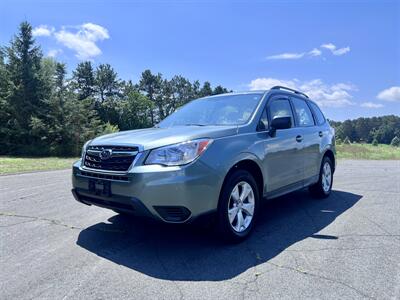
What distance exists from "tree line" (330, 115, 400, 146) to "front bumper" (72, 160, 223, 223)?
52384mm

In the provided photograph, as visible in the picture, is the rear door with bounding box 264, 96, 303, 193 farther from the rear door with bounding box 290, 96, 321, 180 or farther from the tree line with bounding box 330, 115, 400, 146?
the tree line with bounding box 330, 115, 400, 146

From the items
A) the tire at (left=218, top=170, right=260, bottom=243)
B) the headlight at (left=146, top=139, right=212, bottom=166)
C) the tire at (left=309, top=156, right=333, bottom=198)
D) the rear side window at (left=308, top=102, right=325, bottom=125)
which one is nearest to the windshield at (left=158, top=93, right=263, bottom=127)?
the tire at (left=218, top=170, right=260, bottom=243)

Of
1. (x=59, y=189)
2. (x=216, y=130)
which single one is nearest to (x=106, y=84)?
(x=59, y=189)

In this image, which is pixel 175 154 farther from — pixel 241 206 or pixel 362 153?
pixel 362 153

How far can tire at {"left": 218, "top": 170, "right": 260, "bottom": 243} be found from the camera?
3906 millimetres

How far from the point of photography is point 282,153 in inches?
198

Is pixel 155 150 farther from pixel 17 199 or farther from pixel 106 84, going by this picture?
pixel 106 84

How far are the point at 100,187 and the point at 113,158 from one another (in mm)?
368

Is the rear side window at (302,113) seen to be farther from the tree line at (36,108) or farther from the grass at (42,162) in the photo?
the tree line at (36,108)

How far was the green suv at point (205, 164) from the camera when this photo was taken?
3.53 m

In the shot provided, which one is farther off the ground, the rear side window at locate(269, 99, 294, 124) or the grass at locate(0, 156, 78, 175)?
the rear side window at locate(269, 99, 294, 124)

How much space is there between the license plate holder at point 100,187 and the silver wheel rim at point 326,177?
4460 millimetres

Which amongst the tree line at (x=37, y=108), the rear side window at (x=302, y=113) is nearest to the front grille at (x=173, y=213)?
the rear side window at (x=302, y=113)

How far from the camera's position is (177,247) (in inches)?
159
